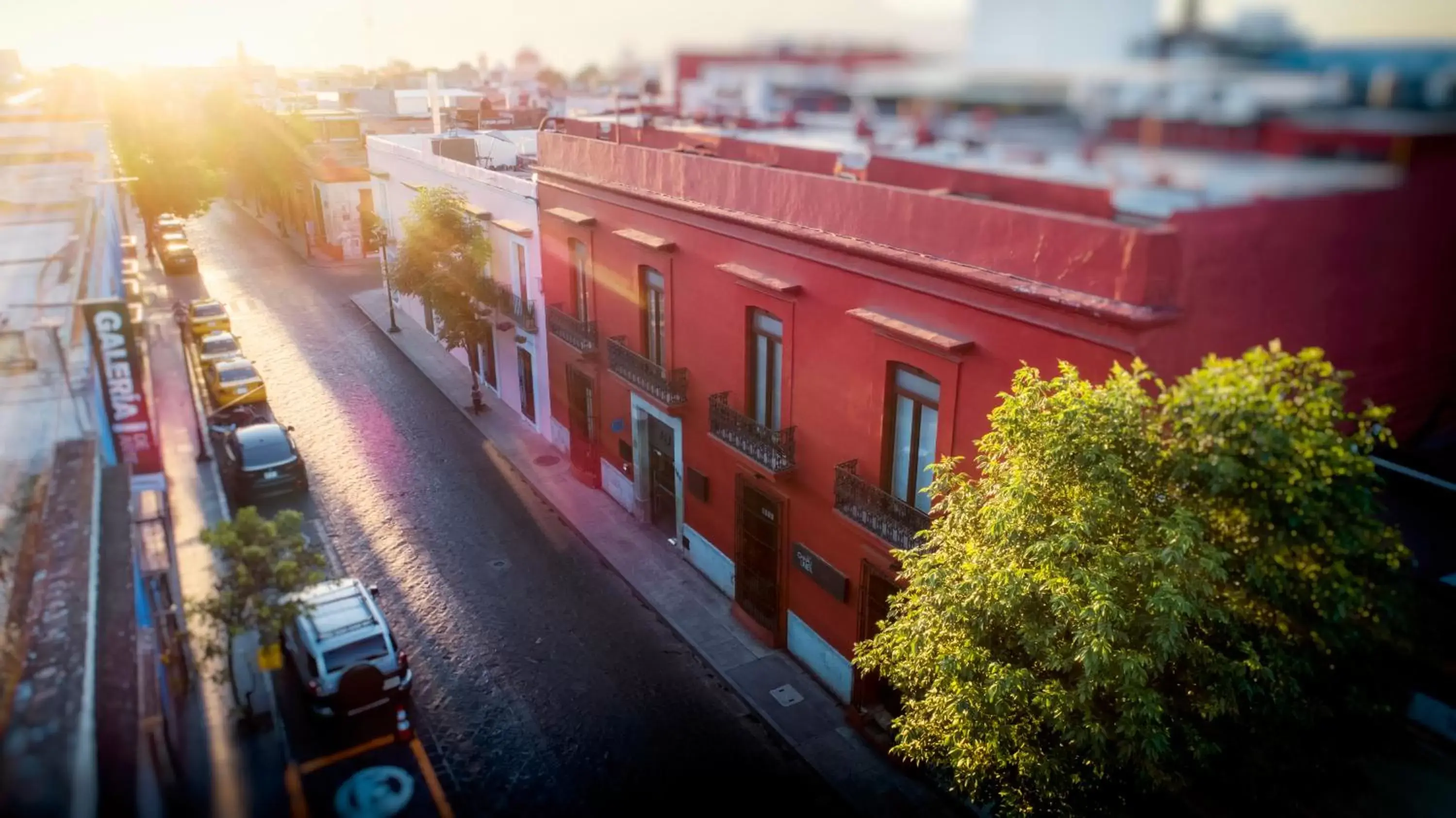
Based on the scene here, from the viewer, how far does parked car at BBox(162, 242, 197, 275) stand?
145 feet

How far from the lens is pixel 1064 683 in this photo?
8.87m

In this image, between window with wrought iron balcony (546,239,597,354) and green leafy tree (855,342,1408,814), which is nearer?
green leafy tree (855,342,1408,814)

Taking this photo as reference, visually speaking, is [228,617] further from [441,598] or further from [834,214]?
[834,214]

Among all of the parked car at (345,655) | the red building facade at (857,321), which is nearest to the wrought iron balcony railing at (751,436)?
the red building facade at (857,321)

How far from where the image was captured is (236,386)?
27047 mm

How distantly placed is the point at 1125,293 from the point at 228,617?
12.1 m

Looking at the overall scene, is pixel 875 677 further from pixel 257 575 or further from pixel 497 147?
pixel 497 147

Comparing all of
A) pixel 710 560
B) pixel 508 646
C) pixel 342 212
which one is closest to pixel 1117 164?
pixel 710 560

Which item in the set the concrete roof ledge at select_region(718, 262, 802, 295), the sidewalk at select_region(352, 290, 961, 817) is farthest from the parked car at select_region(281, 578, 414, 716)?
the concrete roof ledge at select_region(718, 262, 802, 295)

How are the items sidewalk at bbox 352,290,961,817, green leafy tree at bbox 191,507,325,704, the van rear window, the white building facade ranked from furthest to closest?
the white building facade
the van rear window
sidewalk at bbox 352,290,961,817
green leafy tree at bbox 191,507,325,704

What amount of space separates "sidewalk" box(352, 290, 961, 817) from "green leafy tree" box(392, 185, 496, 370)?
3789mm

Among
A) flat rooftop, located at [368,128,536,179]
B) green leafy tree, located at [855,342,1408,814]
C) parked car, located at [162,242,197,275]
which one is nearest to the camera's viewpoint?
green leafy tree, located at [855,342,1408,814]

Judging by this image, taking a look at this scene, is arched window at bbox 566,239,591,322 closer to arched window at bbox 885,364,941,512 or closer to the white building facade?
the white building facade

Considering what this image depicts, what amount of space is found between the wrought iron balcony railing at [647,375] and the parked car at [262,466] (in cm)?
866
